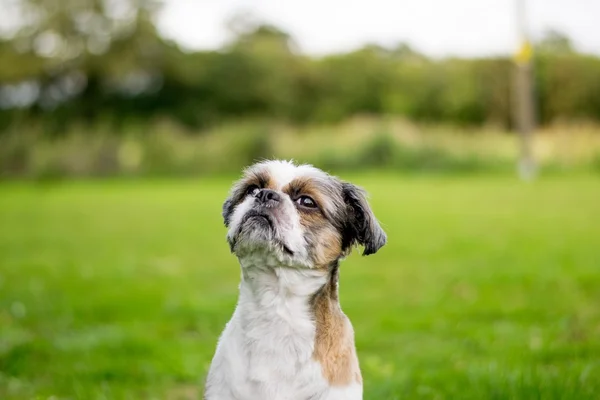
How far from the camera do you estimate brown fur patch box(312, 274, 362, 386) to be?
3104 millimetres

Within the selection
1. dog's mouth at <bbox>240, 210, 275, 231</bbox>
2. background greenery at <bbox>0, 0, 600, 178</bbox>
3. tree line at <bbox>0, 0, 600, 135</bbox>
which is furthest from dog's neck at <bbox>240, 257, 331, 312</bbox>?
tree line at <bbox>0, 0, 600, 135</bbox>

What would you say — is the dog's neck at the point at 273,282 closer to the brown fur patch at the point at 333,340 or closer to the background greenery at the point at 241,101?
the brown fur patch at the point at 333,340

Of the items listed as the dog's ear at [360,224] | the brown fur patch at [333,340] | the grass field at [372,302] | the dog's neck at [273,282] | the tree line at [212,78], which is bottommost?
the grass field at [372,302]

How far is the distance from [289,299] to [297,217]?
36 centimetres

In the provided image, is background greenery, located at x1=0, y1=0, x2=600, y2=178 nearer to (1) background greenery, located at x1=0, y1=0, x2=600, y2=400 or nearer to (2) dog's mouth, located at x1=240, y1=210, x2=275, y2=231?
(1) background greenery, located at x1=0, y1=0, x2=600, y2=400

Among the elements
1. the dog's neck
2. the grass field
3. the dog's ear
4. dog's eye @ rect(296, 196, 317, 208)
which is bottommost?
the grass field

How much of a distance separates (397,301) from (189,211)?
8.80 meters

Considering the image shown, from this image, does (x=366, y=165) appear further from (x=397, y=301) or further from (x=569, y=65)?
(x=397, y=301)

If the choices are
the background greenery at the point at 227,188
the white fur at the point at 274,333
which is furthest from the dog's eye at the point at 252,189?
the background greenery at the point at 227,188

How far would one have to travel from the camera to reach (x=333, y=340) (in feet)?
10.4

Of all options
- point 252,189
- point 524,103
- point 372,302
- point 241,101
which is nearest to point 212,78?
point 241,101

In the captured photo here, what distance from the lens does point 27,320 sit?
6727mm

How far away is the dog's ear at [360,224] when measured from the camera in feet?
11.1

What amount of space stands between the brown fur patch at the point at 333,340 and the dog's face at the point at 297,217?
0.52ft
